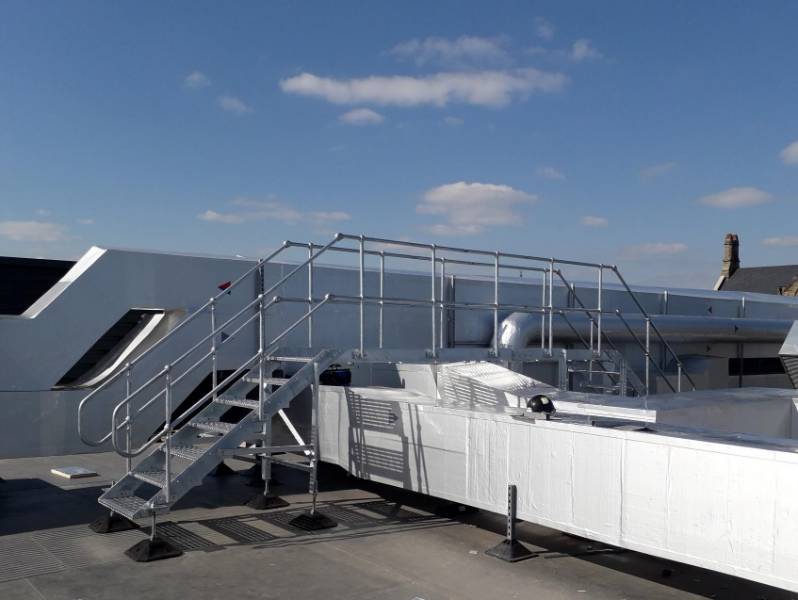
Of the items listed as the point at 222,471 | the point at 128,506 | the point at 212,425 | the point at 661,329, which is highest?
the point at 661,329

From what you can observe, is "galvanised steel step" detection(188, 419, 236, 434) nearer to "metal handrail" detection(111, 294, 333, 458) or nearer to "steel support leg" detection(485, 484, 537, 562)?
"metal handrail" detection(111, 294, 333, 458)

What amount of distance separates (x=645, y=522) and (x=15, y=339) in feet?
26.2

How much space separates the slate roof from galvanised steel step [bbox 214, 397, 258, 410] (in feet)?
156

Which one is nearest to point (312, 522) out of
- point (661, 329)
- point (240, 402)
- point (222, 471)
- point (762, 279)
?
point (240, 402)

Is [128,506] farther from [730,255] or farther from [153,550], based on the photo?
[730,255]

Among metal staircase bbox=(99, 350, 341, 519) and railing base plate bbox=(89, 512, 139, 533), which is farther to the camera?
railing base plate bbox=(89, 512, 139, 533)

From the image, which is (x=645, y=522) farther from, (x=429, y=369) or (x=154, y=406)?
(x=154, y=406)

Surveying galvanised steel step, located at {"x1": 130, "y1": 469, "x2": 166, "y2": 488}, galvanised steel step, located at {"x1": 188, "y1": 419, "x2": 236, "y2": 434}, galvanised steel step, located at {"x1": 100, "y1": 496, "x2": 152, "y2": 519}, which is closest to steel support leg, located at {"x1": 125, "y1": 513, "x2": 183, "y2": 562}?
galvanised steel step, located at {"x1": 100, "y1": 496, "x2": 152, "y2": 519}

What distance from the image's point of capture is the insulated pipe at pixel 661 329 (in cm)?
1364

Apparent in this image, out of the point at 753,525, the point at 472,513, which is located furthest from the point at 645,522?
the point at 472,513

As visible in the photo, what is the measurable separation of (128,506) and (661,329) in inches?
473

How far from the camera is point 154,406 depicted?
1104 centimetres

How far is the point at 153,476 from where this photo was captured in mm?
7805

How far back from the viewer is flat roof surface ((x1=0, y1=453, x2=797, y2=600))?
623 centimetres
